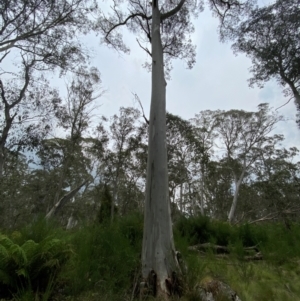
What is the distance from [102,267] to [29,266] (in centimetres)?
87

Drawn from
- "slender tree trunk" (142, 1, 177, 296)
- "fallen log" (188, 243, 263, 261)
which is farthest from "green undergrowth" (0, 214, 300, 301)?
"slender tree trunk" (142, 1, 177, 296)

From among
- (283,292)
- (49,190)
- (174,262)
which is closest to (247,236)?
(283,292)

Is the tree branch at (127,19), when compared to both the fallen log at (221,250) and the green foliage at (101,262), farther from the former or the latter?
the fallen log at (221,250)

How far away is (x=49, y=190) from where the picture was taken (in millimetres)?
20500

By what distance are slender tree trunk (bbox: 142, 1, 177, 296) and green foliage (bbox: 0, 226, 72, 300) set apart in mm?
1033

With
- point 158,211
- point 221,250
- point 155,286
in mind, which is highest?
point 158,211

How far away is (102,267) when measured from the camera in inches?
117

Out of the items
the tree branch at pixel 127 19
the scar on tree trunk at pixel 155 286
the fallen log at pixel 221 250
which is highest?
the tree branch at pixel 127 19

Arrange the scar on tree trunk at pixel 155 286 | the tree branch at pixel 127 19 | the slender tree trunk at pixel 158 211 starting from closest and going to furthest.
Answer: the scar on tree trunk at pixel 155 286 < the slender tree trunk at pixel 158 211 < the tree branch at pixel 127 19

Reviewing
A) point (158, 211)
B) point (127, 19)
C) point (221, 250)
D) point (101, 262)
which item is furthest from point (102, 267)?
point (127, 19)

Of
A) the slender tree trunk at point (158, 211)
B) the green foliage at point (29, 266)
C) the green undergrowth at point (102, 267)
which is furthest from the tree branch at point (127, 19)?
the green foliage at point (29, 266)

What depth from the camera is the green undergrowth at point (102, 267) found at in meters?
2.46

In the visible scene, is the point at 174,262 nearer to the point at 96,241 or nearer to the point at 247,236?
the point at 96,241

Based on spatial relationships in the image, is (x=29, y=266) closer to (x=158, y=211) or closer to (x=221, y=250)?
(x=158, y=211)
